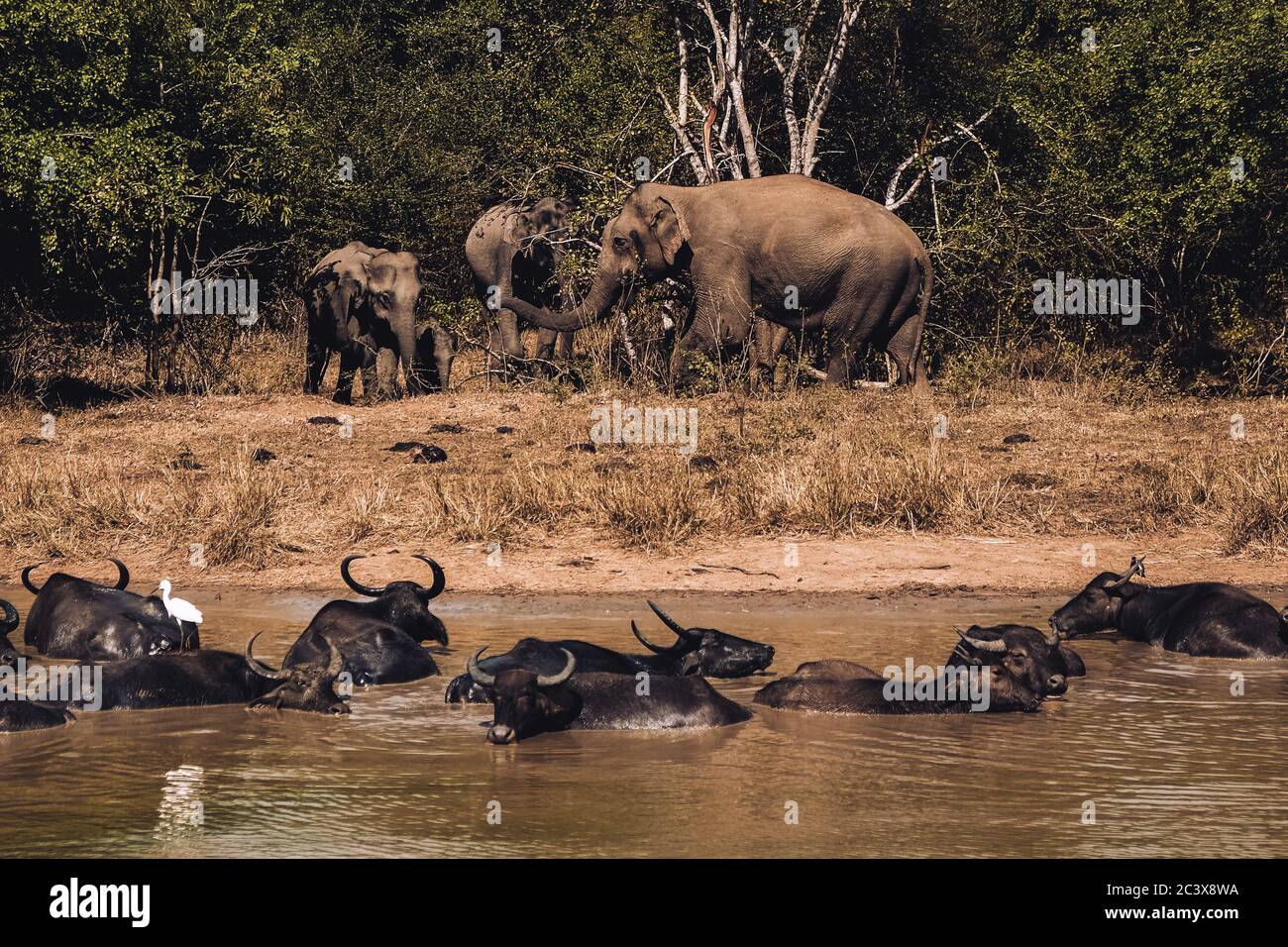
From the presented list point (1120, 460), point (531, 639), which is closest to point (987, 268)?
point (1120, 460)

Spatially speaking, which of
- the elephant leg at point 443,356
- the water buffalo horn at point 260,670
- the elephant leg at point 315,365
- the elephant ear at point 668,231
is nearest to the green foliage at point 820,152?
→ the elephant ear at point 668,231

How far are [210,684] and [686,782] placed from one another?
2844 millimetres

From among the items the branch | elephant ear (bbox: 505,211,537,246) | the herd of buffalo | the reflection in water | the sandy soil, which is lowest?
the reflection in water

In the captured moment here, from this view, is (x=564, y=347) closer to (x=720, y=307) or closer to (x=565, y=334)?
(x=565, y=334)

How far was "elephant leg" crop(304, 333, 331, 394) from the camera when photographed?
19547mm

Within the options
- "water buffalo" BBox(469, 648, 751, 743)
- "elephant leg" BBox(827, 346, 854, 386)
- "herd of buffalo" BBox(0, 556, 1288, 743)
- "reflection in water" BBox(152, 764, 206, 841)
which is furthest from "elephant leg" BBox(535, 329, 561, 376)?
"reflection in water" BBox(152, 764, 206, 841)

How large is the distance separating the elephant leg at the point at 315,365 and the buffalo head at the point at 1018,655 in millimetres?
11691

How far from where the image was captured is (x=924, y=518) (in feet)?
42.8

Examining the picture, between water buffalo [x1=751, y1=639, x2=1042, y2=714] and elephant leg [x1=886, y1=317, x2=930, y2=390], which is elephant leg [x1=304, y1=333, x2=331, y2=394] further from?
water buffalo [x1=751, y1=639, x2=1042, y2=714]

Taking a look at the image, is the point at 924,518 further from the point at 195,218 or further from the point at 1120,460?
the point at 195,218

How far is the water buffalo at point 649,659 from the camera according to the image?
8.95 metres

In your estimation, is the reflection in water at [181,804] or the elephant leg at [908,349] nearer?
the reflection in water at [181,804]

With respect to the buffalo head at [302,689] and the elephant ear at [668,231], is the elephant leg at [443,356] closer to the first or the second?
the elephant ear at [668,231]

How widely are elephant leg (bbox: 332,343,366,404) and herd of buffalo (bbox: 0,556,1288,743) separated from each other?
24.9 feet
